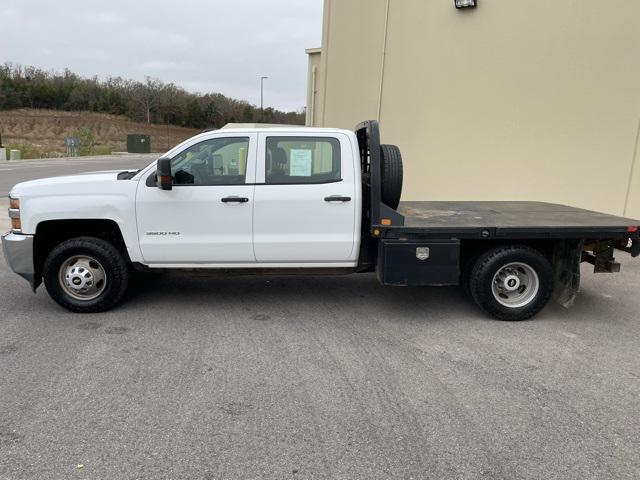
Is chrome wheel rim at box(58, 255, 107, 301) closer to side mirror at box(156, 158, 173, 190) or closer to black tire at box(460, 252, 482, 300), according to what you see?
side mirror at box(156, 158, 173, 190)

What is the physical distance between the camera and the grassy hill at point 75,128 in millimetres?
73188

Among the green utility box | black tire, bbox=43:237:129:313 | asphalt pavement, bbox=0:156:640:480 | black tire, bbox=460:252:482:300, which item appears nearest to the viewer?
asphalt pavement, bbox=0:156:640:480

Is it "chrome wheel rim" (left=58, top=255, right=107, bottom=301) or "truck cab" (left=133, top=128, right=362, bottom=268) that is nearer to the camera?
"truck cab" (left=133, top=128, right=362, bottom=268)

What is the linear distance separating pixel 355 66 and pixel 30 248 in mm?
9571

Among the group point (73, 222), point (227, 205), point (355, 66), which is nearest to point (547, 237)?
point (227, 205)

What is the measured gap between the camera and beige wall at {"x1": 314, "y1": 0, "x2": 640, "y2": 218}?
27.6 feet

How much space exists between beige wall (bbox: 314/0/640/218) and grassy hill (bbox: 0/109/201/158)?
6542 centimetres

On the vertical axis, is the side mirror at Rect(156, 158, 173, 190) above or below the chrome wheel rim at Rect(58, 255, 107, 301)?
above

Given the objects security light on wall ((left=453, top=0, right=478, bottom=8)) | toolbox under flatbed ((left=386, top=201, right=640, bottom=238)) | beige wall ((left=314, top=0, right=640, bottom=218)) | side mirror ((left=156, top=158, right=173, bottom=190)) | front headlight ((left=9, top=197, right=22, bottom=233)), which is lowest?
front headlight ((left=9, top=197, right=22, bottom=233))

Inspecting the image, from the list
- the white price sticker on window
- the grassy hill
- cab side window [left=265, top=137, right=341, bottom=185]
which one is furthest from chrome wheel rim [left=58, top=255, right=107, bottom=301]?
the grassy hill

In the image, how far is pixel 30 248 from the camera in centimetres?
528

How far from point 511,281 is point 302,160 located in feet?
8.41

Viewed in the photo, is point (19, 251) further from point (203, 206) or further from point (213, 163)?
point (213, 163)

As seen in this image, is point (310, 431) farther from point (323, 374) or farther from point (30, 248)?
point (30, 248)
